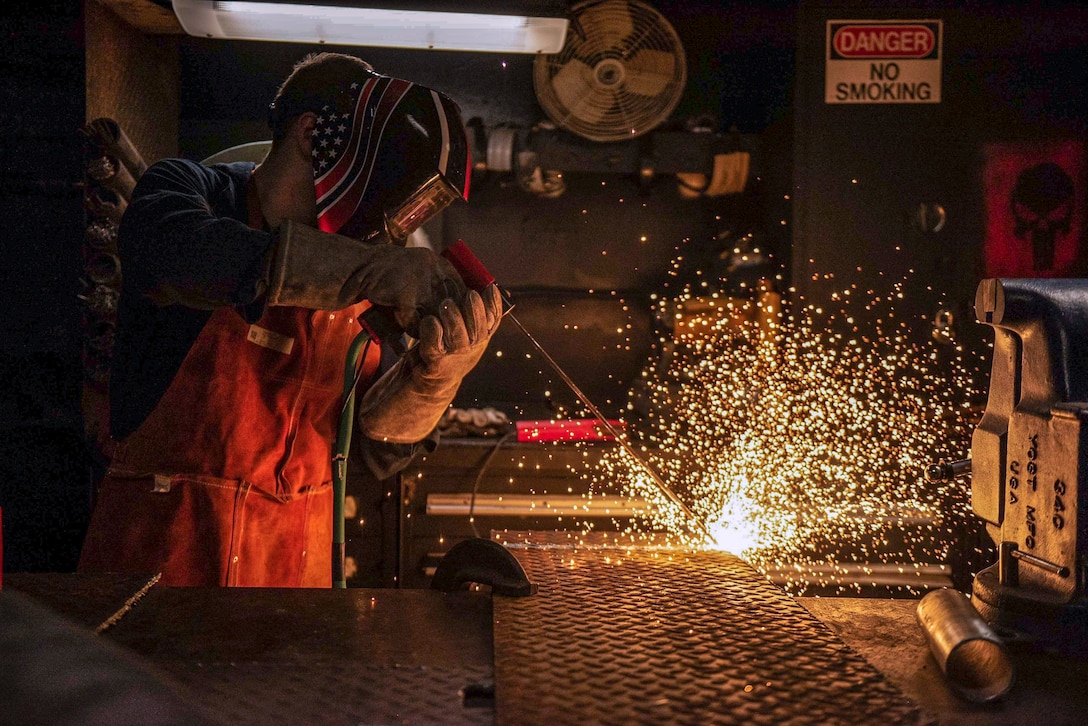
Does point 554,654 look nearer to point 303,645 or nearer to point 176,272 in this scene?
point 303,645

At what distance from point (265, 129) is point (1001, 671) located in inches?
131

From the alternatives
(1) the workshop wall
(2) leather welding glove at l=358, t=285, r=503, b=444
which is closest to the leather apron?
(2) leather welding glove at l=358, t=285, r=503, b=444

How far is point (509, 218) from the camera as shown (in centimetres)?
361

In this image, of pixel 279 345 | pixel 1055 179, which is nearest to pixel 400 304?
pixel 279 345

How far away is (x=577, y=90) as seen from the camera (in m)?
3.14

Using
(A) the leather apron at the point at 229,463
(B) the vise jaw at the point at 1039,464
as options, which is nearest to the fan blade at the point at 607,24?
(A) the leather apron at the point at 229,463

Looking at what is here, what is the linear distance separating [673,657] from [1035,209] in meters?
2.93

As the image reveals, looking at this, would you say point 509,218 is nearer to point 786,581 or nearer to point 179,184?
point 786,581

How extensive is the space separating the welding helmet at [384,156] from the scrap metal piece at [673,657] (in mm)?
734

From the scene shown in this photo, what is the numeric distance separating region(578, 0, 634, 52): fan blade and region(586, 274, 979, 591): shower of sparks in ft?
3.16

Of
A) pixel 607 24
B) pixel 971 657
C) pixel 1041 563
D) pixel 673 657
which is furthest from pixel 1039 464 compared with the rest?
pixel 607 24

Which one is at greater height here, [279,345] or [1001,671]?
[279,345]

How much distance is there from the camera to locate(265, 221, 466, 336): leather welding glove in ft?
4.27

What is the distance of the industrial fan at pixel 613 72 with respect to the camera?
3.08m
